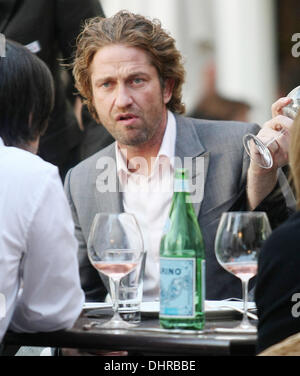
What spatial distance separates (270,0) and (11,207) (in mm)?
3314

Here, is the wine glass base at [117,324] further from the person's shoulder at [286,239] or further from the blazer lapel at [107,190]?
the blazer lapel at [107,190]

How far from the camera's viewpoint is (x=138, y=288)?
2174 millimetres

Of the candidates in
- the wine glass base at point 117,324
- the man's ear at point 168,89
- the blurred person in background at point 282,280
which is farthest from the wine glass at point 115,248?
the man's ear at point 168,89

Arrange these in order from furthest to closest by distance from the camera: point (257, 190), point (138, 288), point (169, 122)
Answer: point (169, 122) → point (257, 190) → point (138, 288)

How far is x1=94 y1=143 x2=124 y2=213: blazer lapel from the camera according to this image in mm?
2988

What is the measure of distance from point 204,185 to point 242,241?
961mm

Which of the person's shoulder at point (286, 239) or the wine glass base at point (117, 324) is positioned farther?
the wine glass base at point (117, 324)

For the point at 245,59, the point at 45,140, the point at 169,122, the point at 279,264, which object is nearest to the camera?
the point at 279,264

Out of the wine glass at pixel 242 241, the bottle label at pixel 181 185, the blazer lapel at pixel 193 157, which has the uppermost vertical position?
the bottle label at pixel 181 185

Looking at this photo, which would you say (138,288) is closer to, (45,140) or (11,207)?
(11,207)

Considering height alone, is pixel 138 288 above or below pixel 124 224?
below

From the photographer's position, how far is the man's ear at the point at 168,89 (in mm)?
3329

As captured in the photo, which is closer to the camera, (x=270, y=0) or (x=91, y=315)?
(x=91, y=315)
